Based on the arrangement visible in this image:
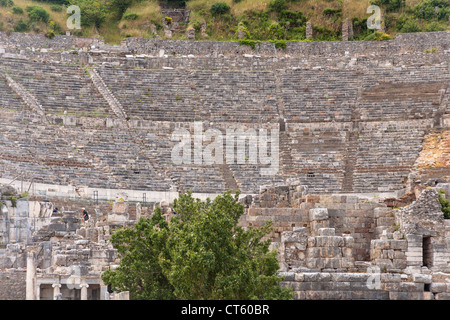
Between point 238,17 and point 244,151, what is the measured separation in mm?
18307

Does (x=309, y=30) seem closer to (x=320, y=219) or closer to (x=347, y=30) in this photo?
(x=347, y=30)

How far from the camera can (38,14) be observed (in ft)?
170

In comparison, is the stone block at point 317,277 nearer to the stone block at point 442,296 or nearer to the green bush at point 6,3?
the stone block at point 442,296

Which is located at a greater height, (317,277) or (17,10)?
(17,10)

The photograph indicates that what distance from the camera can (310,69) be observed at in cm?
4409

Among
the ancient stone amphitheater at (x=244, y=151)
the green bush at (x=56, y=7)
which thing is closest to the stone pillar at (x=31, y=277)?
the ancient stone amphitheater at (x=244, y=151)

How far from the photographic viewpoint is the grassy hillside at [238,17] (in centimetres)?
5119

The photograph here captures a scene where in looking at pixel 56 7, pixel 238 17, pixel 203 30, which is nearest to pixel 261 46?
pixel 203 30

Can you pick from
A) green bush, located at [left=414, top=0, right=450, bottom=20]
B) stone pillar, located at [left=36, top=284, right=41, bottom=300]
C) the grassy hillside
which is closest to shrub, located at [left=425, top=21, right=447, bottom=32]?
the grassy hillside

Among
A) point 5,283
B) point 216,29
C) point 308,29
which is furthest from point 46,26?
point 5,283

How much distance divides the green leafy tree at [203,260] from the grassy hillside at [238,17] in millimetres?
35627

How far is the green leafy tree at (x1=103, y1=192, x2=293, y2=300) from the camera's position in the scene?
42.0ft
